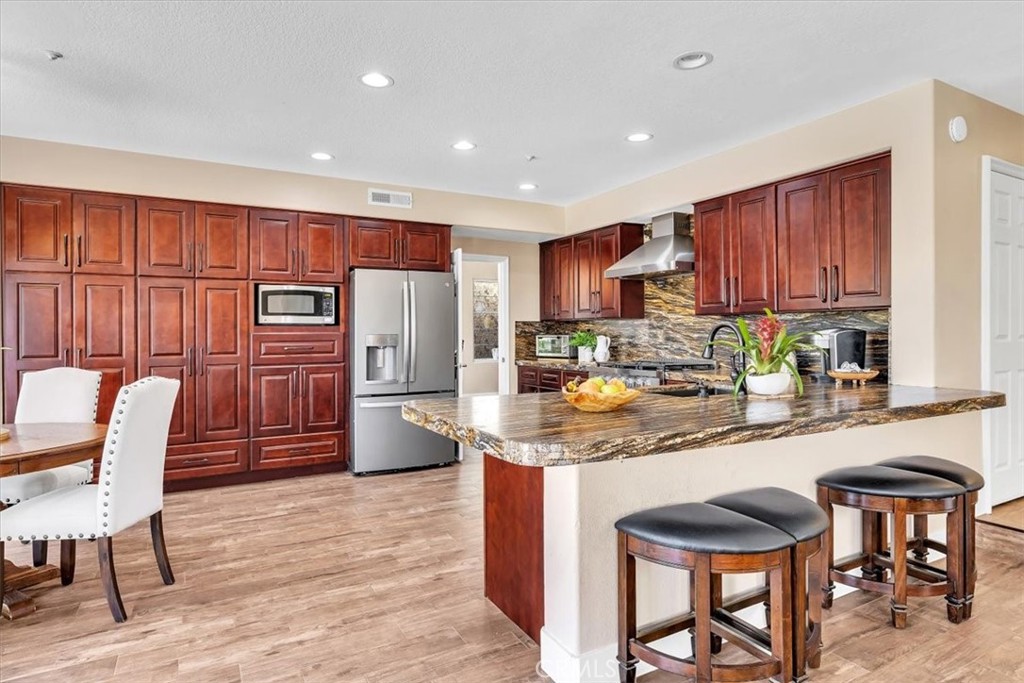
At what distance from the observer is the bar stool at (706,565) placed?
1561 millimetres

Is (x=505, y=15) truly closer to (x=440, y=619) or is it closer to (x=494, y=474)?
(x=494, y=474)

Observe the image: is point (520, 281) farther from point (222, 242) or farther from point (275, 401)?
point (222, 242)

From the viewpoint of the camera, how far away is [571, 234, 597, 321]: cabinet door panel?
592 cm

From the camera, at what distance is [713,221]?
4.48 meters

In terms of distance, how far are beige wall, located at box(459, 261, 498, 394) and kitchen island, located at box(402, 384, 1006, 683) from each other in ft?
23.3

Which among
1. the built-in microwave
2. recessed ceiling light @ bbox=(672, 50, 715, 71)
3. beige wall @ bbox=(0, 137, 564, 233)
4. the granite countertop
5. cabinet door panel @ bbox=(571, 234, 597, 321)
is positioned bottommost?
the granite countertop

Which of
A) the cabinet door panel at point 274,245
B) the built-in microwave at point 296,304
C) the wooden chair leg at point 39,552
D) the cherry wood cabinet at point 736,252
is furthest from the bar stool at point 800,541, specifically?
the cabinet door panel at point 274,245

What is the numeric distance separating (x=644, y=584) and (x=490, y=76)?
251 centimetres

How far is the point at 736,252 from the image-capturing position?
430cm

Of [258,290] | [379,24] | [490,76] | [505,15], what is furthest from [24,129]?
[505,15]

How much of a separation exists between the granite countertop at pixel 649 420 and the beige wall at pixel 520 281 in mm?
3913

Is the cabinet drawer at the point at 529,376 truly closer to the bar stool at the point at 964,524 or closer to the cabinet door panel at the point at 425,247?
the cabinet door panel at the point at 425,247

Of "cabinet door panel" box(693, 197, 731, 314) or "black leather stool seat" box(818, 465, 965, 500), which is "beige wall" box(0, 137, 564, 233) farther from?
"black leather stool seat" box(818, 465, 965, 500)

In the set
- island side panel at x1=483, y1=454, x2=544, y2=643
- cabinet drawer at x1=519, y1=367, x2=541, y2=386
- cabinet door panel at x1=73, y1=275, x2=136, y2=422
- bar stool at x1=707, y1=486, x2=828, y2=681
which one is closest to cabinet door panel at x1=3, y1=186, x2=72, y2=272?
cabinet door panel at x1=73, y1=275, x2=136, y2=422
